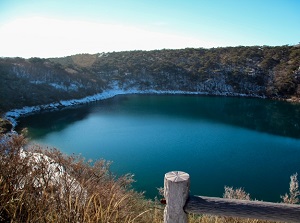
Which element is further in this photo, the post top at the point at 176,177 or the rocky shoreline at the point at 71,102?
the rocky shoreline at the point at 71,102

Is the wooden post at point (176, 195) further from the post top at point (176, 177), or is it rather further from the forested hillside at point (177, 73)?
the forested hillside at point (177, 73)

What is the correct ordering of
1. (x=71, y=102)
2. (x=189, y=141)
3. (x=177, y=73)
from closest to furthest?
(x=189, y=141), (x=71, y=102), (x=177, y=73)

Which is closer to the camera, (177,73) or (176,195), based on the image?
(176,195)

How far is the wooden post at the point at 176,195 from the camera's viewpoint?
72.1 inches

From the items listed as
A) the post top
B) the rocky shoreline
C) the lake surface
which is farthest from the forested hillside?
the post top

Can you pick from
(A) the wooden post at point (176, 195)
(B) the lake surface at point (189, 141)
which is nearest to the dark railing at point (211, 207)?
(A) the wooden post at point (176, 195)

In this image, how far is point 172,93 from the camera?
5741cm

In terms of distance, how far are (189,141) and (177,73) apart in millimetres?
42226

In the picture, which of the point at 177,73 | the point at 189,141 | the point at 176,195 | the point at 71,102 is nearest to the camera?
the point at 176,195

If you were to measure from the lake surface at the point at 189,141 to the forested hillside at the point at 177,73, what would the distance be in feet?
29.5

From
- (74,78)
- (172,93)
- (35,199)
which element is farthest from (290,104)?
(35,199)

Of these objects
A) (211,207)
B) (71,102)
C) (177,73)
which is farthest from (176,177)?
(177,73)

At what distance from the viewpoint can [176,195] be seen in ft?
6.08

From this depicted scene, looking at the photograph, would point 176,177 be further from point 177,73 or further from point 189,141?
point 177,73
